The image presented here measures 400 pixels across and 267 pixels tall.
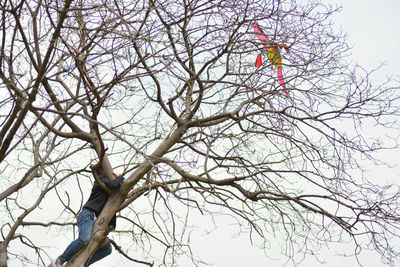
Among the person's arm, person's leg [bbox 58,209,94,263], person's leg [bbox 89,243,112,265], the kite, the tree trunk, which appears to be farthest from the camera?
the tree trunk

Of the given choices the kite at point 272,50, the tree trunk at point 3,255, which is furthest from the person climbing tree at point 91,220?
the kite at point 272,50

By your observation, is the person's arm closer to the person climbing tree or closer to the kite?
the person climbing tree

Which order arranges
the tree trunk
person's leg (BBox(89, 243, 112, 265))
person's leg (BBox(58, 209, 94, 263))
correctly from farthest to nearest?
1. the tree trunk
2. person's leg (BBox(89, 243, 112, 265))
3. person's leg (BBox(58, 209, 94, 263))

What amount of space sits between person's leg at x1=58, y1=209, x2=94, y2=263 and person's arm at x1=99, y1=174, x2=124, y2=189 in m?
0.41

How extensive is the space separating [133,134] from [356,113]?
376 cm

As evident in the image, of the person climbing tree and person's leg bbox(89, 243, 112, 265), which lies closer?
the person climbing tree

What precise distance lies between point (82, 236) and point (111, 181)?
2.38ft

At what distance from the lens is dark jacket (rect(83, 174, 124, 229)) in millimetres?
5855

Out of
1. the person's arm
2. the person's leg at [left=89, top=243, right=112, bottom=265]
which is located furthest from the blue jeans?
the person's leg at [left=89, top=243, right=112, bottom=265]

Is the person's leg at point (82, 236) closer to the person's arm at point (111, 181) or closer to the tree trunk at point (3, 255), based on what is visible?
the person's arm at point (111, 181)

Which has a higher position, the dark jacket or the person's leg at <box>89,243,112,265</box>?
the dark jacket

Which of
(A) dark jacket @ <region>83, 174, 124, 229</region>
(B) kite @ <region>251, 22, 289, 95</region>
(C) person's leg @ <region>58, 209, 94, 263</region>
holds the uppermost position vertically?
(B) kite @ <region>251, 22, 289, 95</region>

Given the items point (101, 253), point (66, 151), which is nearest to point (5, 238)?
point (66, 151)

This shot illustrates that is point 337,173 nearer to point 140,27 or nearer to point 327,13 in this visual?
point 327,13
